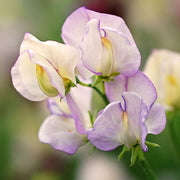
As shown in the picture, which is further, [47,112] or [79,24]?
[47,112]

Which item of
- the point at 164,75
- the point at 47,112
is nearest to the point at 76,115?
the point at 164,75

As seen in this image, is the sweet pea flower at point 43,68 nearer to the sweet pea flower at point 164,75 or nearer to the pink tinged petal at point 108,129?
the pink tinged petal at point 108,129

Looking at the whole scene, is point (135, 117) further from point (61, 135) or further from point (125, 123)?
point (61, 135)

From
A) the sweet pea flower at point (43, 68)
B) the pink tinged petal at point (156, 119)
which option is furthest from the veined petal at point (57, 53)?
the pink tinged petal at point (156, 119)

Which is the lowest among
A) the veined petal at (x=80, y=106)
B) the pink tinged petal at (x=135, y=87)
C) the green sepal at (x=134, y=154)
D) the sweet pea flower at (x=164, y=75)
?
the sweet pea flower at (x=164, y=75)

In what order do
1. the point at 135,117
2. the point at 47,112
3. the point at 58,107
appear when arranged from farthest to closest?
1. the point at 47,112
2. the point at 58,107
3. the point at 135,117

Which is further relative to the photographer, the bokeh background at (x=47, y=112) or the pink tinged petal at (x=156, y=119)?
the bokeh background at (x=47, y=112)

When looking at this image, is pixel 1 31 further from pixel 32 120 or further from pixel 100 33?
pixel 100 33

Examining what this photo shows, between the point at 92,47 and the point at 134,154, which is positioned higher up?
the point at 92,47
